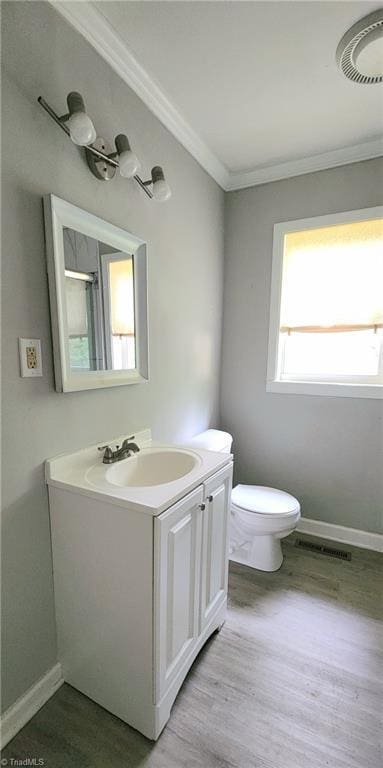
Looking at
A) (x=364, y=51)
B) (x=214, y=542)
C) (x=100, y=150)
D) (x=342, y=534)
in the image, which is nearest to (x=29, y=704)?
(x=214, y=542)

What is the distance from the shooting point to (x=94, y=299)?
50.2 inches

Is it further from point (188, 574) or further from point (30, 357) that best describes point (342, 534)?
point (30, 357)

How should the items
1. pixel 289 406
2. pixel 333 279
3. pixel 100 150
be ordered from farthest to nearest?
pixel 289 406
pixel 333 279
pixel 100 150

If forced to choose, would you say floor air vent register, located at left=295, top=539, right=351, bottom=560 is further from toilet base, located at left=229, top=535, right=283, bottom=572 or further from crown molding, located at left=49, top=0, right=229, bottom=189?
crown molding, located at left=49, top=0, right=229, bottom=189

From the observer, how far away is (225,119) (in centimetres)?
166

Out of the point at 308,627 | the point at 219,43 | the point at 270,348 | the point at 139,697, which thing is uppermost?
the point at 219,43

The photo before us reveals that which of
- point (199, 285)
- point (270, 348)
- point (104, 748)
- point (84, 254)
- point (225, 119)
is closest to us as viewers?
point (104, 748)

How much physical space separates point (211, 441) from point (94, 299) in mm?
1116

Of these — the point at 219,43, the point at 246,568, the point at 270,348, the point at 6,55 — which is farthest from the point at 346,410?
the point at 6,55

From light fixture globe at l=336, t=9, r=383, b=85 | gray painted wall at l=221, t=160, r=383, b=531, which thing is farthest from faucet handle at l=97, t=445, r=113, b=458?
light fixture globe at l=336, t=9, r=383, b=85

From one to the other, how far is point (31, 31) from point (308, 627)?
99.1 inches

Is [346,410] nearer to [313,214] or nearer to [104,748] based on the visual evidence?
[313,214]

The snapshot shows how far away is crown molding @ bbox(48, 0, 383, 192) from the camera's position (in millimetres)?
1117

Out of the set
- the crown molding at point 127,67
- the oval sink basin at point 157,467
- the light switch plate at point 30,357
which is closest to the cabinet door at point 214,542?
the oval sink basin at point 157,467
